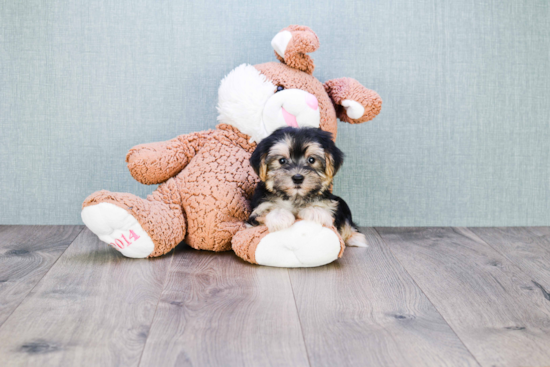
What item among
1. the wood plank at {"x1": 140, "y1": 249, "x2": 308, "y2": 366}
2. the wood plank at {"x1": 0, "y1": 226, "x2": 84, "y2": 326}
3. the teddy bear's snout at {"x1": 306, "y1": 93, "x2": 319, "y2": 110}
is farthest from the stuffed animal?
the wood plank at {"x1": 0, "y1": 226, "x2": 84, "y2": 326}

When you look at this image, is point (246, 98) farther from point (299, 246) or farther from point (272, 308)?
point (272, 308)

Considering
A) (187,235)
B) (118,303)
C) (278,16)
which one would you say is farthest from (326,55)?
(118,303)

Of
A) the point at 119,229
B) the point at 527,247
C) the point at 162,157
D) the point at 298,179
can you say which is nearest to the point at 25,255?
the point at 119,229

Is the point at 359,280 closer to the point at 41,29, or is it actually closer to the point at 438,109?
the point at 438,109

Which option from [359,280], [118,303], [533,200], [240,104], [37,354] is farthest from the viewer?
[533,200]

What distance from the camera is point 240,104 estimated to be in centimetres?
198

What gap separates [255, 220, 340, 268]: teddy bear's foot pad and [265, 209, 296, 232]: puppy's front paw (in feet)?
0.06

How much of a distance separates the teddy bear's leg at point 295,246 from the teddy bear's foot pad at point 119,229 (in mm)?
373

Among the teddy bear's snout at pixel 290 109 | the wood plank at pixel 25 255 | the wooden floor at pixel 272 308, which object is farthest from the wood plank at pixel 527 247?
the wood plank at pixel 25 255

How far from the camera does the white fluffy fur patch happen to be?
196 cm

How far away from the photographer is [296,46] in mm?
1941

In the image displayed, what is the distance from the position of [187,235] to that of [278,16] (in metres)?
1.10

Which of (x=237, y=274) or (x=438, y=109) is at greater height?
(x=438, y=109)

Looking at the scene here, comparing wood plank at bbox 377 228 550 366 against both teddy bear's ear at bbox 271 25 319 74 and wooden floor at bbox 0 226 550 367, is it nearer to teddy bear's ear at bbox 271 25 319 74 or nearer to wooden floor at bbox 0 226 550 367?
wooden floor at bbox 0 226 550 367
